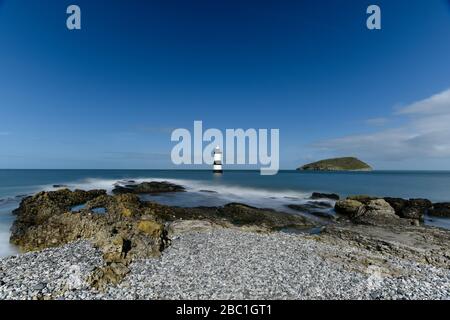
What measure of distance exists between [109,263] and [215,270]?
265cm

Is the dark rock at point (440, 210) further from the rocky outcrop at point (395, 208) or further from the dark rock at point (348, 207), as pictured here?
the dark rock at point (348, 207)

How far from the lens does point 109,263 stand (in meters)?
5.97

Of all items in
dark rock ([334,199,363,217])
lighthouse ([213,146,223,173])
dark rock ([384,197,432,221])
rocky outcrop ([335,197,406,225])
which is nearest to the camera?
rocky outcrop ([335,197,406,225])

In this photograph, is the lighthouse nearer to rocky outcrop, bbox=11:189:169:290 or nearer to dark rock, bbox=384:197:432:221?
dark rock, bbox=384:197:432:221

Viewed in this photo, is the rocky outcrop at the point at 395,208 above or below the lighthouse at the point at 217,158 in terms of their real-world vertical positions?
below

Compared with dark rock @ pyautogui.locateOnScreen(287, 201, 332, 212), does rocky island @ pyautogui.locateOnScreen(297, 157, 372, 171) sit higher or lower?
higher

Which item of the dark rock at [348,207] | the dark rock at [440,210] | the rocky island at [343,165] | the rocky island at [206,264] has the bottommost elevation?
the dark rock at [440,210]

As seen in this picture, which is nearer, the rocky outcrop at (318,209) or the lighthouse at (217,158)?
the rocky outcrop at (318,209)

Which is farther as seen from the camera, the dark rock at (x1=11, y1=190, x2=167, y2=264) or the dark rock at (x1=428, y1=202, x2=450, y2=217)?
the dark rock at (x1=428, y1=202, x2=450, y2=217)

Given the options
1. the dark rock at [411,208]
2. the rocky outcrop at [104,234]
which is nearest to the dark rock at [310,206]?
the dark rock at [411,208]

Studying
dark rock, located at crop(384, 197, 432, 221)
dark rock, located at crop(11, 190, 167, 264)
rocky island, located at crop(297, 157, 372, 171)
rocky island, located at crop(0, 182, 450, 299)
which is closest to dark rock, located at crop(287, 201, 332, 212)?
dark rock, located at crop(384, 197, 432, 221)
